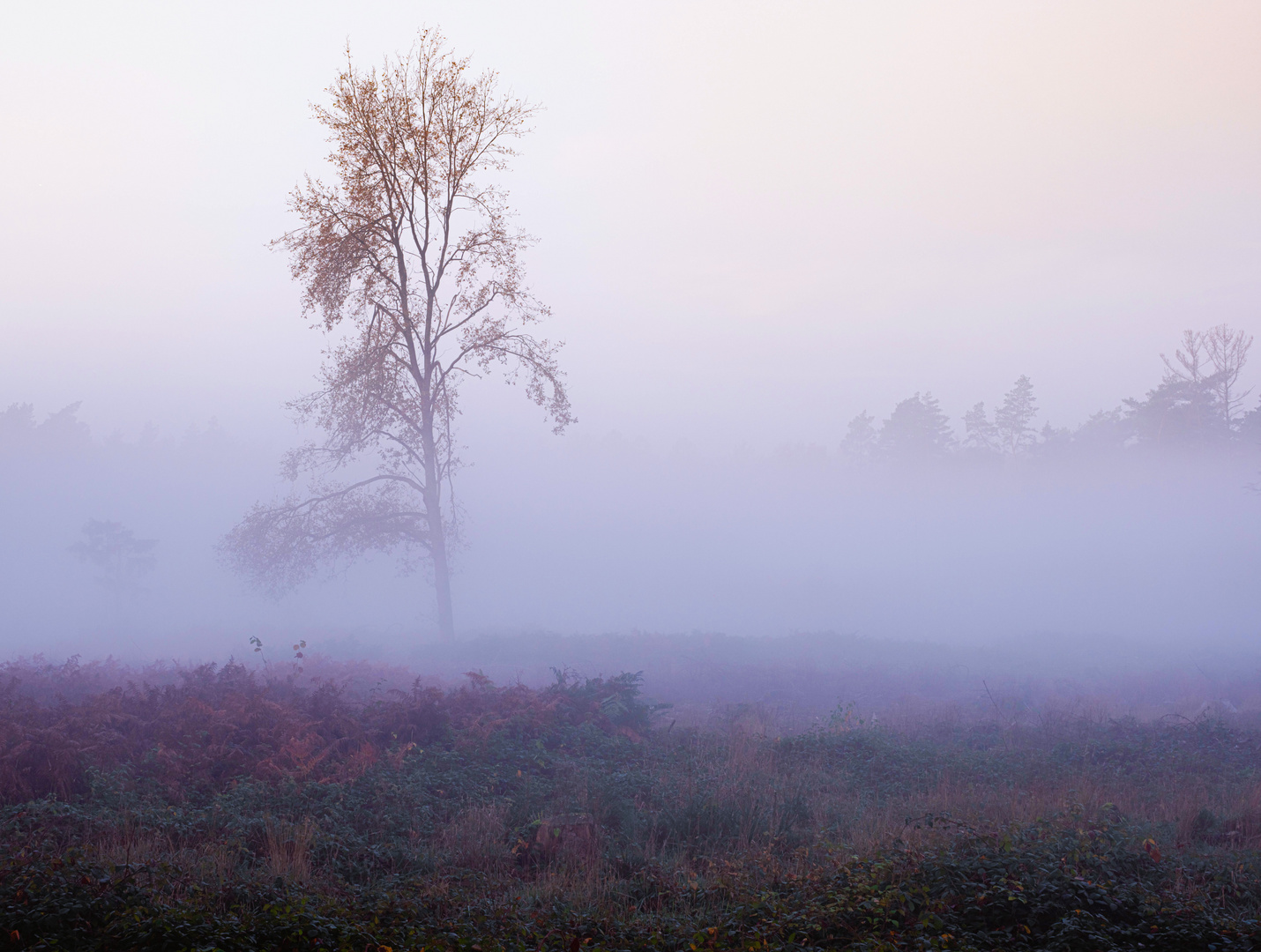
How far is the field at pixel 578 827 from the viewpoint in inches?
194

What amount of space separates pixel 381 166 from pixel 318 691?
13773 millimetres

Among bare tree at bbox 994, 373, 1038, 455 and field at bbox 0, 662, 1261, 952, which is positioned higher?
bare tree at bbox 994, 373, 1038, 455

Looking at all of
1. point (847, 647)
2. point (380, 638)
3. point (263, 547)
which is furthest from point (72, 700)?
point (847, 647)

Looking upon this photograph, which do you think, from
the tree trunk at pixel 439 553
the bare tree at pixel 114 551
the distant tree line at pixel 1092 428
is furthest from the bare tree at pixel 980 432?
the bare tree at pixel 114 551

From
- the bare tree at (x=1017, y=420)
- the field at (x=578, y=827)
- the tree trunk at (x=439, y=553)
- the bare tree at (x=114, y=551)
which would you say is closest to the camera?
the field at (x=578, y=827)

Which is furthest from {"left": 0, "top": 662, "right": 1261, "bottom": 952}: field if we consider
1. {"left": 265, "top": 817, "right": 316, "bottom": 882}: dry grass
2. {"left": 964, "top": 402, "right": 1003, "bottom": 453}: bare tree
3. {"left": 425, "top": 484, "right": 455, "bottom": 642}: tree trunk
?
{"left": 964, "top": 402, "right": 1003, "bottom": 453}: bare tree

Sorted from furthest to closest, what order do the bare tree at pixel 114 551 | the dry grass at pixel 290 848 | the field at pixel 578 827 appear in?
the bare tree at pixel 114 551
the dry grass at pixel 290 848
the field at pixel 578 827

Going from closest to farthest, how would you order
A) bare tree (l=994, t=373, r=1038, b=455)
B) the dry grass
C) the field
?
the field → the dry grass → bare tree (l=994, t=373, r=1038, b=455)

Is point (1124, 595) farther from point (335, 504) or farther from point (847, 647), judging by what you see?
point (335, 504)

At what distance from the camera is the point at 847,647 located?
25.8 m

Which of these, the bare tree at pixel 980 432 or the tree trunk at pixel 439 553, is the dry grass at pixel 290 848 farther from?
the bare tree at pixel 980 432

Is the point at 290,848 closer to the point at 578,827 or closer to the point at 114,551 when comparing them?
the point at 578,827

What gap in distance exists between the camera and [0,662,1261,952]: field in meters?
4.92

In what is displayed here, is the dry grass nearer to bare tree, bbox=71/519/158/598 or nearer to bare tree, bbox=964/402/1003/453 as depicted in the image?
bare tree, bbox=71/519/158/598
